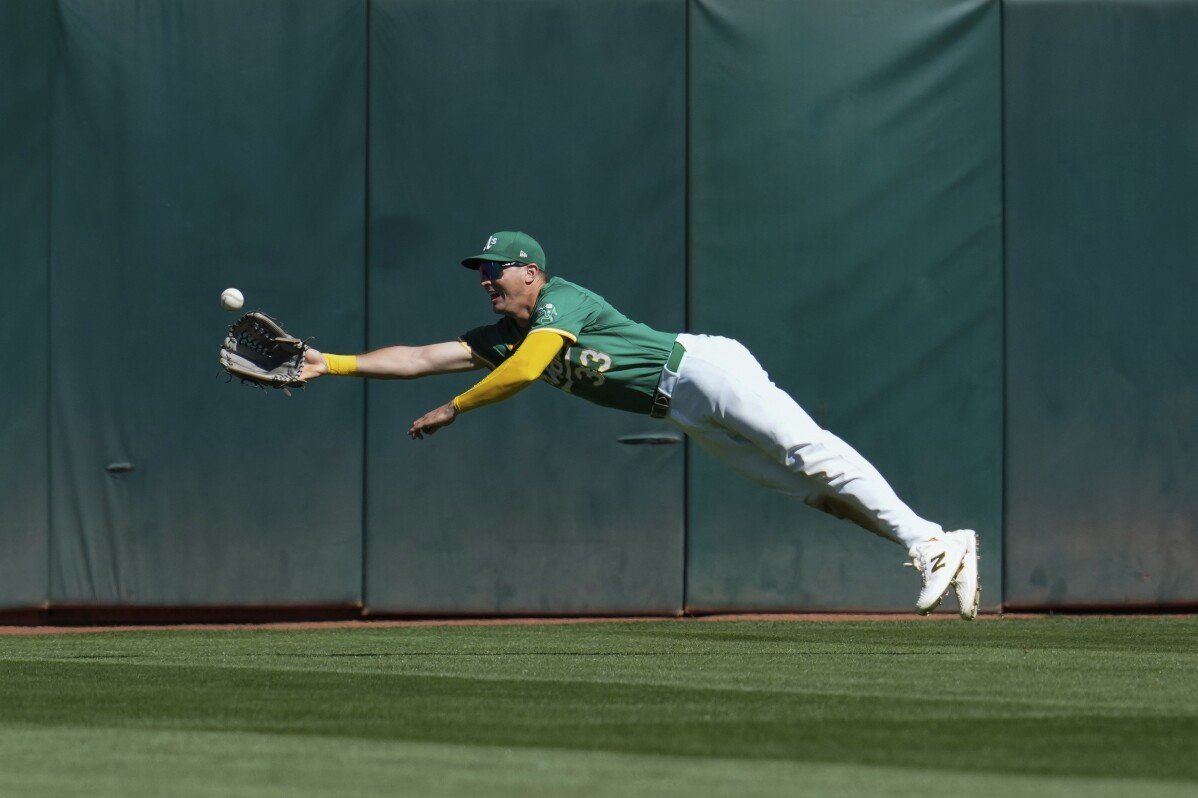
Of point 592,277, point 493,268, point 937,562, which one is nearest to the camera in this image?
point 937,562

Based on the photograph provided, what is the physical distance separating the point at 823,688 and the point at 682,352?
180 centimetres

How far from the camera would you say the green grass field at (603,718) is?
173 inches

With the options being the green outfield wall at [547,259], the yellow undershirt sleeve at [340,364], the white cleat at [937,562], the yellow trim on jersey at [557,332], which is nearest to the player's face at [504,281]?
the yellow trim on jersey at [557,332]

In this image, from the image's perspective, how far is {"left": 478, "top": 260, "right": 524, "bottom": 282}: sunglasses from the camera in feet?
26.5

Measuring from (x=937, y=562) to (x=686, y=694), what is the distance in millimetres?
1430

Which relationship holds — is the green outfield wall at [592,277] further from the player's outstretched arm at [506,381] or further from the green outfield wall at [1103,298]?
the player's outstretched arm at [506,381]

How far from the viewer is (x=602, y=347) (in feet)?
25.6

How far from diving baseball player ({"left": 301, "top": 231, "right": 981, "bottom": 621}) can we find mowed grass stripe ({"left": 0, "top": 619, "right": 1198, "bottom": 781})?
0.57 meters

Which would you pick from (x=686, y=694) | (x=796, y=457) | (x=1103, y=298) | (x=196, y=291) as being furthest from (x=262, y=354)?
(x=1103, y=298)

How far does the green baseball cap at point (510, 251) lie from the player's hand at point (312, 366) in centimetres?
75

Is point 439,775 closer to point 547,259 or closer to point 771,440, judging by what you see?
point 771,440

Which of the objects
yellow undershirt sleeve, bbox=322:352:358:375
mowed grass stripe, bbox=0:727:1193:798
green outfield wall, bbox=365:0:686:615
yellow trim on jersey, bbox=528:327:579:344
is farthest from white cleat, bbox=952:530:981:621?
green outfield wall, bbox=365:0:686:615

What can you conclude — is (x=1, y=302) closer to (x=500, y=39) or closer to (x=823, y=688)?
(x=500, y=39)

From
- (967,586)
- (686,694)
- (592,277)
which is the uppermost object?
(592,277)
